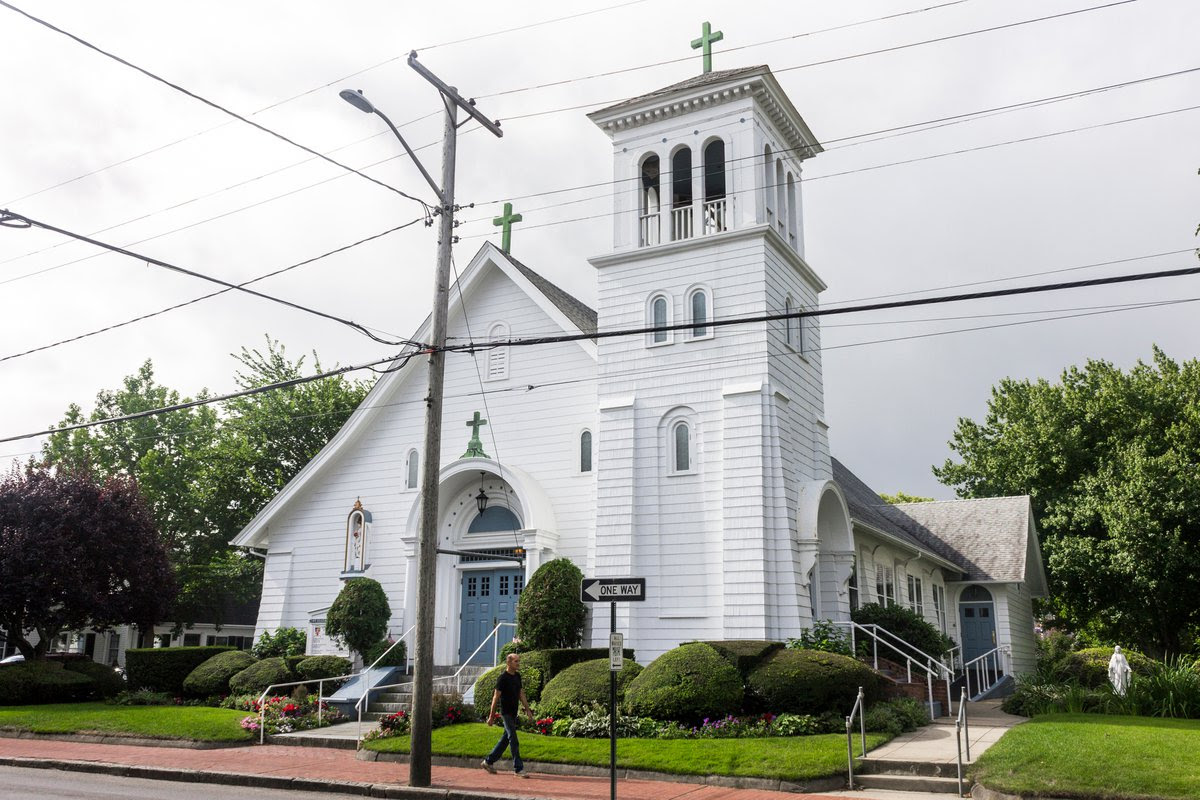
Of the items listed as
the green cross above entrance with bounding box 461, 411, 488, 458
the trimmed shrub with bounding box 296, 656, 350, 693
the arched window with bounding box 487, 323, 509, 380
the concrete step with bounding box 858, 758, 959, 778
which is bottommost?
the concrete step with bounding box 858, 758, 959, 778

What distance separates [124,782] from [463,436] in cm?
1133

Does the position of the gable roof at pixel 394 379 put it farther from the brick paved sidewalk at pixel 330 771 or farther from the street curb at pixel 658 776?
the street curb at pixel 658 776

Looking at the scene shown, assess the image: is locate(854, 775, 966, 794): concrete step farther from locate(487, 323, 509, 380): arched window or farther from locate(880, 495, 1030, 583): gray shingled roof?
locate(880, 495, 1030, 583): gray shingled roof

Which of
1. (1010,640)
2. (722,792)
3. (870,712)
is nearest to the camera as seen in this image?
(722,792)

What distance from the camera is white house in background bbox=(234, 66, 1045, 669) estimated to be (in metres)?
19.8

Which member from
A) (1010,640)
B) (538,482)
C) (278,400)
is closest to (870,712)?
(538,482)

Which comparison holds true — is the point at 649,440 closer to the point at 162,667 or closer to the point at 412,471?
the point at 412,471

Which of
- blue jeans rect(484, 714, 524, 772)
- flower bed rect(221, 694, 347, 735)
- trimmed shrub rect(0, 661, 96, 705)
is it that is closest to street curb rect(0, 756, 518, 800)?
blue jeans rect(484, 714, 524, 772)

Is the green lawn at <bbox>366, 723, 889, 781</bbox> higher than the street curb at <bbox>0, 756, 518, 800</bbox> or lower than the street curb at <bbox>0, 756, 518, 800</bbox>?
higher

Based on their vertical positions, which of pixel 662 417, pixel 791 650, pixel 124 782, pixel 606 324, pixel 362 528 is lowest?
pixel 124 782

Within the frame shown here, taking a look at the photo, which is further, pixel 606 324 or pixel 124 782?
pixel 606 324

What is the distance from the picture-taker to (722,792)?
12102 millimetres

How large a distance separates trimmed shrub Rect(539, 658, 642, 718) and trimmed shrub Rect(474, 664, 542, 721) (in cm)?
30

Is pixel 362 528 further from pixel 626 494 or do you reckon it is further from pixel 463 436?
pixel 626 494
